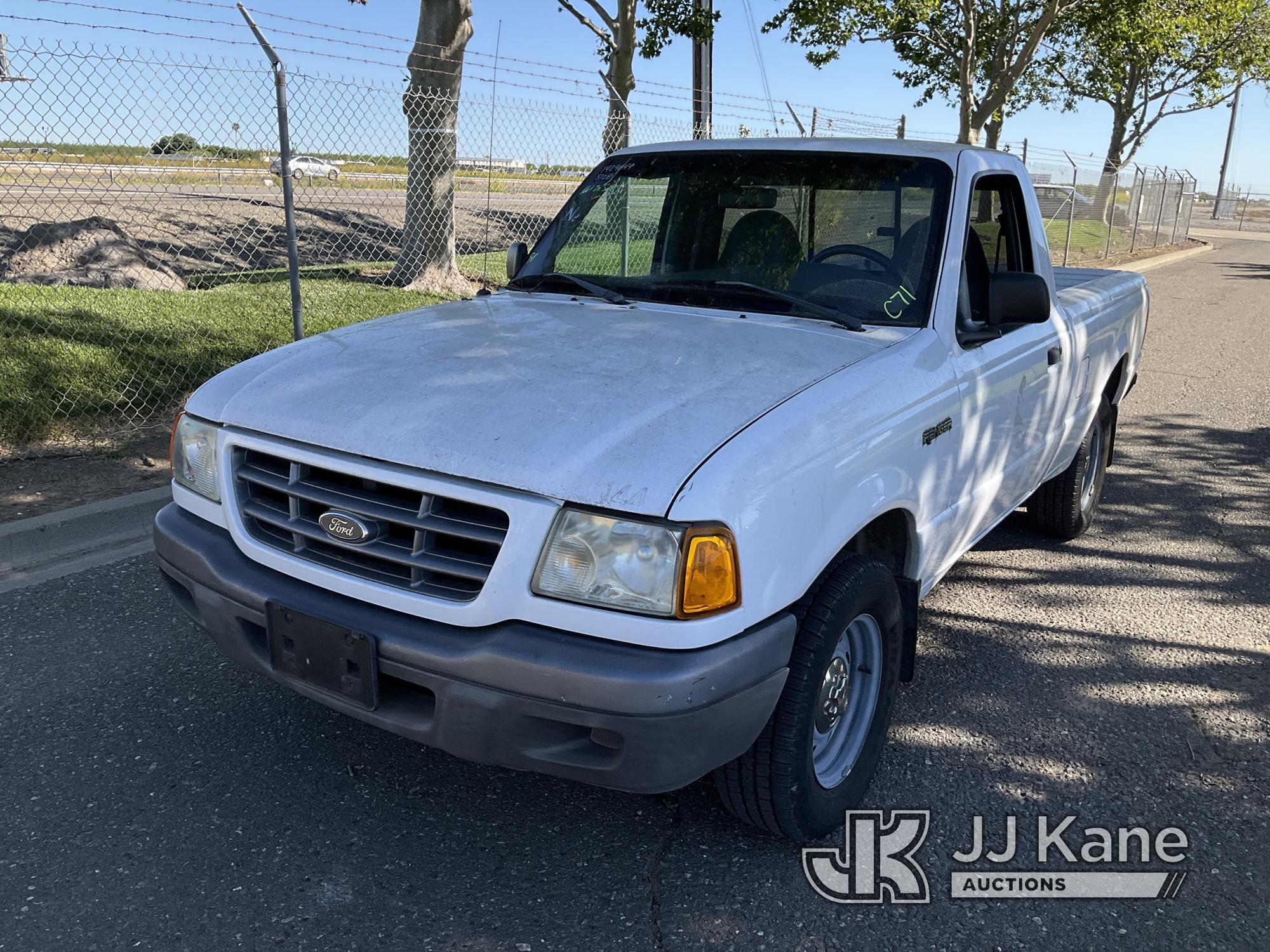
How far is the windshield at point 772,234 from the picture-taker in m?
3.52

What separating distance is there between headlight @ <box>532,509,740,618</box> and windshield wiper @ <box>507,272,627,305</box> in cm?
157

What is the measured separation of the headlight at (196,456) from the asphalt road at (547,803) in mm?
865

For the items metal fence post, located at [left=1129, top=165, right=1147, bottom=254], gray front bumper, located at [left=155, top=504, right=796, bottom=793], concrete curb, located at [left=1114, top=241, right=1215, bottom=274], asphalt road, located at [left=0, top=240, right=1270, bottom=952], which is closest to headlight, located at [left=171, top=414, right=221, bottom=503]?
gray front bumper, located at [left=155, top=504, right=796, bottom=793]

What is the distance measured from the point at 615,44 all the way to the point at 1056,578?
12.8 meters

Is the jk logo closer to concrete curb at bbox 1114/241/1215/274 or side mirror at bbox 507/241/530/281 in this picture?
side mirror at bbox 507/241/530/281

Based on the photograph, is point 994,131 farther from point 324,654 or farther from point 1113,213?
point 324,654

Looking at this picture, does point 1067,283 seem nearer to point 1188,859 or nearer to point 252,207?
point 1188,859

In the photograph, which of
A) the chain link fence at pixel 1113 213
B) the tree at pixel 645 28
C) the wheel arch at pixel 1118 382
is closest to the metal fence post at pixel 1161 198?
the chain link fence at pixel 1113 213

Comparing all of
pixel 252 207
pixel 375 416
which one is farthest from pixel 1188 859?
pixel 252 207

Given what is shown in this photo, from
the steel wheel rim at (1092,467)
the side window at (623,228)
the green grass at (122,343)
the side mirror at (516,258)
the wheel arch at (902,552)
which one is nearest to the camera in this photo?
the wheel arch at (902,552)

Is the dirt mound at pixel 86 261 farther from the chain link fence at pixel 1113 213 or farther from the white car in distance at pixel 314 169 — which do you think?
the chain link fence at pixel 1113 213

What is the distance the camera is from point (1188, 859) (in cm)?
290

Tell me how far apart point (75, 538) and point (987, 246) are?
4240 mm

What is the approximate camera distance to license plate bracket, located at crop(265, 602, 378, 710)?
2.48 m
